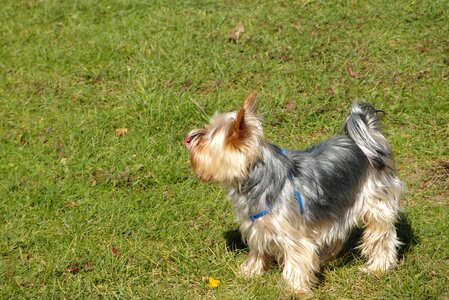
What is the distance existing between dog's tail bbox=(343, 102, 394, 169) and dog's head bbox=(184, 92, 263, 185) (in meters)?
0.76

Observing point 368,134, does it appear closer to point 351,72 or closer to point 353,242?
point 353,242

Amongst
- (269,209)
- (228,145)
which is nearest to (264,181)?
(269,209)

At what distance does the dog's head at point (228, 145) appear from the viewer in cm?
455

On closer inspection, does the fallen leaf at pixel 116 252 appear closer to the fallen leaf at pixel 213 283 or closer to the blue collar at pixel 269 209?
the fallen leaf at pixel 213 283

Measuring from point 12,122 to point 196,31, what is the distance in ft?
8.65

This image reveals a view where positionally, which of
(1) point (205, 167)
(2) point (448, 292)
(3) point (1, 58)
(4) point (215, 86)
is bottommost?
(3) point (1, 58)

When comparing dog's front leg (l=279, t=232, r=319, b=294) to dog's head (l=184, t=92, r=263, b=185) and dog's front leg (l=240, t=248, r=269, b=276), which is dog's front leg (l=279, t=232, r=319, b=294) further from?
dog's head (l=184, t=92, r=263, b=185)

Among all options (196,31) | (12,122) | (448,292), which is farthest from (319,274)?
(196,31)

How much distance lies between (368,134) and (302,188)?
2.24 feet

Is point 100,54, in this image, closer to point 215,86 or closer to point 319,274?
point 215,86

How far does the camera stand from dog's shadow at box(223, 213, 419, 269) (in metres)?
5.28

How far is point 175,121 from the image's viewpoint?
713 cm

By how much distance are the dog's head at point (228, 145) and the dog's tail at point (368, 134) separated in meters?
0.76

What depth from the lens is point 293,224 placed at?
4742 millimetres
